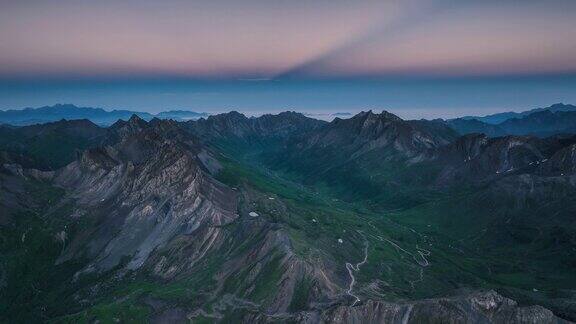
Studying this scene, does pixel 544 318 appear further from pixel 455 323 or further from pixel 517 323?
pixel 455 323

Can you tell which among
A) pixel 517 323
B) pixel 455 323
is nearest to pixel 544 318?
pixel 517 323
